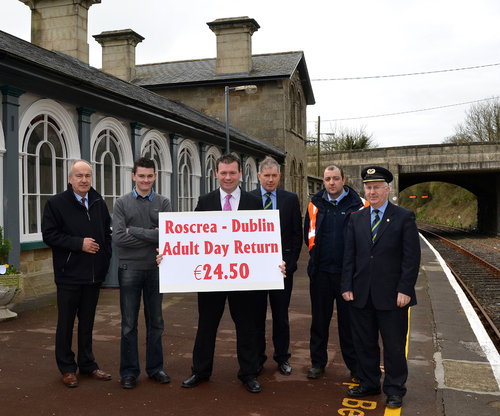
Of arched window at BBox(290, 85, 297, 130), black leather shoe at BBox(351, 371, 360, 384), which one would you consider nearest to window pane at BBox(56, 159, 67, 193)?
black leather shoe at BBox(351, 371, 360, 384)

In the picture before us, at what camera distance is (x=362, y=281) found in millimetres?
4332

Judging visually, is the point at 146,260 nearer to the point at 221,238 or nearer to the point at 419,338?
the point at 221,238

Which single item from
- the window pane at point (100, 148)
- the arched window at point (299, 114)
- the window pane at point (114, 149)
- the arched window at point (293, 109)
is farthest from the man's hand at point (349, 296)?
the arched window at point (299, 114)

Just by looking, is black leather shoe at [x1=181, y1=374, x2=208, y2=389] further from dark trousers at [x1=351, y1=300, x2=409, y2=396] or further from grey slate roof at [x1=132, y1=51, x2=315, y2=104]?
grey slate roof at [x1=132, y1=51, x2=315, y2=104]

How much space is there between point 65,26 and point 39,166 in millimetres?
7619

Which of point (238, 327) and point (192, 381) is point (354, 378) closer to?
point (238, 327)

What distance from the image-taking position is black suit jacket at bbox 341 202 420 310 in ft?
13.6

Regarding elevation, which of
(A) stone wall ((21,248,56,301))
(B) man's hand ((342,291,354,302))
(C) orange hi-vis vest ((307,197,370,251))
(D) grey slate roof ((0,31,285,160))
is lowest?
(A) stone wall ((21,248,56,301))

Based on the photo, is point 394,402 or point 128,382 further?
point 128,382

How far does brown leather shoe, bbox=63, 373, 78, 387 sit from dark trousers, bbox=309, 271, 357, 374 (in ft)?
6.93

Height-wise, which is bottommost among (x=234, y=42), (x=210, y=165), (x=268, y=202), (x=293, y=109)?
(x=268, y=202)

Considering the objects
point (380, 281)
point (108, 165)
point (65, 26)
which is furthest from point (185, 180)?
point (380, 281)

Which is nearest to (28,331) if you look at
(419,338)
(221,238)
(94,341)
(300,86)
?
(94,341)

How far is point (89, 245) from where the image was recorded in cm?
446
